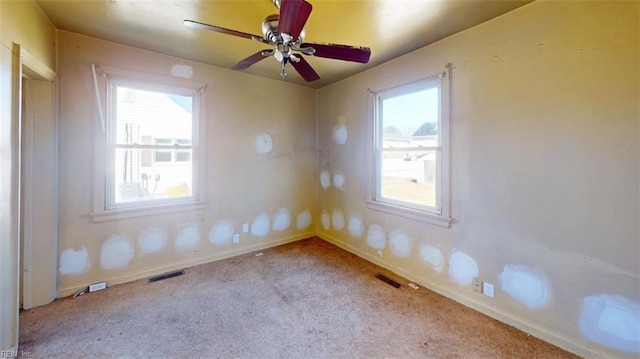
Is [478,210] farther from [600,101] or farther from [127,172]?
[127,172]

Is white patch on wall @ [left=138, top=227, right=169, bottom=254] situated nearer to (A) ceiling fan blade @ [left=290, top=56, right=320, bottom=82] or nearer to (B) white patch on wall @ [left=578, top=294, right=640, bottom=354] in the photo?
(A) ceiling fan blade @ [left=290, top=56, right=320, bottom=82]

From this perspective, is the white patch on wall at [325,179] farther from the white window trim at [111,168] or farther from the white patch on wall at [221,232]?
the white window trim at [111,168]

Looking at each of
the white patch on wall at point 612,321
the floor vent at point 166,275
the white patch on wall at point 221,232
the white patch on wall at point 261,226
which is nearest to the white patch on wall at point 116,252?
the floor vent at point 166,275

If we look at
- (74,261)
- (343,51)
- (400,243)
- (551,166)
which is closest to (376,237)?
(400,243)

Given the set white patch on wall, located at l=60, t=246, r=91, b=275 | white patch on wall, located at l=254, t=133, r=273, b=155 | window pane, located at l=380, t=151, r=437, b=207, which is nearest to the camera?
white patch on wall, located at l=60, t=246, r=91, b=275

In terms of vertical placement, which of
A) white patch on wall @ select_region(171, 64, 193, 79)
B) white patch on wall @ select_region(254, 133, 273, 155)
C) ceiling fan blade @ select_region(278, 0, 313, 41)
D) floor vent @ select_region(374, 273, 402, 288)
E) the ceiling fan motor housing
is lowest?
floor vent @ select_region(374, 273, 402, 288)

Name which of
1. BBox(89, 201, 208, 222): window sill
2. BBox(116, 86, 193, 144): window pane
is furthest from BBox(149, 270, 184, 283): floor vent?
BBox(116, 86, 193, 144): window pane

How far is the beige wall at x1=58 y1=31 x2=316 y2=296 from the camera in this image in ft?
8.54

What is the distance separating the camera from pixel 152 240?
3062 mm

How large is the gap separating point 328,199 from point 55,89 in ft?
11.3

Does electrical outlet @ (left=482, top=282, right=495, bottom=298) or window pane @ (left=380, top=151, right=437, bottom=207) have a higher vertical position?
window pane @ (left=380, top=151, right=437, bottom=207)

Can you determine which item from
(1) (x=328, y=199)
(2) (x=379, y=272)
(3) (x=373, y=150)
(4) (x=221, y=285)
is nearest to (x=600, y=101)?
(3) (x=373, y=150)

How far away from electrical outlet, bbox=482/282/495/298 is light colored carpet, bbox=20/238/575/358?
0.67 ft

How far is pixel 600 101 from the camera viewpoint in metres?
1.74
